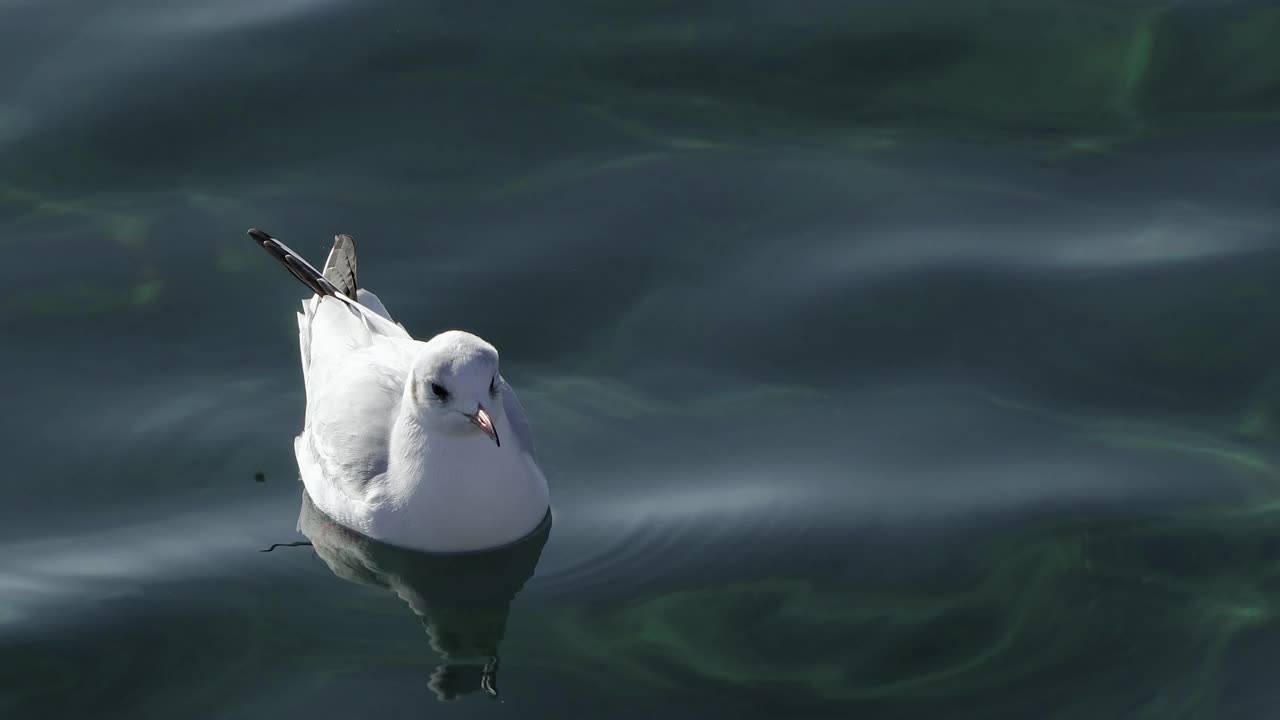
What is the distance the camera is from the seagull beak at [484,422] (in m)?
7.25

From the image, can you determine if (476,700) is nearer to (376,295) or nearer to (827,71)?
(376,295)

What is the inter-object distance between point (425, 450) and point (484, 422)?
0.49 metres

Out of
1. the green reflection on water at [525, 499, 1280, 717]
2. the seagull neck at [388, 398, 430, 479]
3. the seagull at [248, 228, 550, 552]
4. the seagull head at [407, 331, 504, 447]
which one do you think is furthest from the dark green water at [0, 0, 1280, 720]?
the seagull head at [407, 331, 504, 447]

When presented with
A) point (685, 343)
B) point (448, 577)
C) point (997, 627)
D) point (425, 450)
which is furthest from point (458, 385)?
point (997, 627)

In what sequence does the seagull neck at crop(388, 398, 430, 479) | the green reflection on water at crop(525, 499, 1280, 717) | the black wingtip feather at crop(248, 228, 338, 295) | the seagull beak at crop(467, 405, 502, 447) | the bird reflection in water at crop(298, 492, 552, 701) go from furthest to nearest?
1. the black wingtip feather at crop(248, 228, 338, 295)
2. the seagull neck at crop(388, 398, 430, 479)
3. the bird reflection in water at crop(298, 492, 552, 701)
4. the seagull beak at crop(467, 405, 502, 447)
5. the green reflection on water at crop(525, 499, 1280, 717)

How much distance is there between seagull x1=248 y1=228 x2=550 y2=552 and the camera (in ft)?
24.4

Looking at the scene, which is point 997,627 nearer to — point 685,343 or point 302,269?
point 685,343

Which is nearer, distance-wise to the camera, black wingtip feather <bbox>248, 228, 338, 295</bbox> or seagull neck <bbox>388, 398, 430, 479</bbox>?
seagull neck <bbox>388, 398, 430, 479</bbox>

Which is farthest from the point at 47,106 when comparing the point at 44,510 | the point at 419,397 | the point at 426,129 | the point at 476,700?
the point at 476,700

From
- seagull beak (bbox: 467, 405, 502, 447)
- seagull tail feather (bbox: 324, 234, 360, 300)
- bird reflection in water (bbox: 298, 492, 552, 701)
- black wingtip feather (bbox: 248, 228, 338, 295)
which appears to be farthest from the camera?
seagull tail feather (bbox: 324, 234, 360, 300)

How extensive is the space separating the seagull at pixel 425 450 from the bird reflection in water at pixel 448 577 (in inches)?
2.3

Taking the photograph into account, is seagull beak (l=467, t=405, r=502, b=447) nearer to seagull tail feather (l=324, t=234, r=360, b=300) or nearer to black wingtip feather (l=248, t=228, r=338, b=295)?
black wingtip feather (l=248, t=228, r=338, b=295)

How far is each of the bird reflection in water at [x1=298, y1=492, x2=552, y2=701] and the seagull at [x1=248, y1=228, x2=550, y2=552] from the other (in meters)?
0.06

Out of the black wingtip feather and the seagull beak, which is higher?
the black wingtip feather
